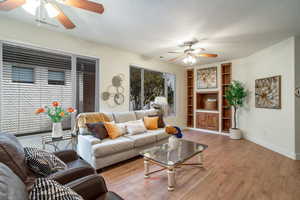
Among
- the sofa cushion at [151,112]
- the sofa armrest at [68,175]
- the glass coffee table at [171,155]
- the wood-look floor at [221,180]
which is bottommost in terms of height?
the wood-look floor at [221,180]

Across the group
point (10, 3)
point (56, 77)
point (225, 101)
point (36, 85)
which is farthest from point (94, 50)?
point (225, 101)

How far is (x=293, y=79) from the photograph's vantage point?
314 cm

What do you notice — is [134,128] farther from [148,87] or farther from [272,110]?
[272,110]

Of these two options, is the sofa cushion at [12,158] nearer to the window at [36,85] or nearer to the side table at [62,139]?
the side table at [62,139]

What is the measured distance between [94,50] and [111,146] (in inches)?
93.3

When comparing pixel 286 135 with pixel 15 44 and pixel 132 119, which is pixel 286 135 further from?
pixel 15 44

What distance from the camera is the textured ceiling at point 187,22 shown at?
6.80 feet

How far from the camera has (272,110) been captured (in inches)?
145

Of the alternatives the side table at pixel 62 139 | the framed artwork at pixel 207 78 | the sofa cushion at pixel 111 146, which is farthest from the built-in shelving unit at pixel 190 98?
the side table at pixel 62 139

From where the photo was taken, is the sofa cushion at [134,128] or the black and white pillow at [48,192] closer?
the black and white pillow at [48,192]

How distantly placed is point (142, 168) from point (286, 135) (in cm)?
344

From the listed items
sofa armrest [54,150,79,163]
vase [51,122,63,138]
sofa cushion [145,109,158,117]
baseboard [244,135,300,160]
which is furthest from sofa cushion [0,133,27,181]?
baseboard [244,135,300,160]

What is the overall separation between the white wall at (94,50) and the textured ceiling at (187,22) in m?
0.16

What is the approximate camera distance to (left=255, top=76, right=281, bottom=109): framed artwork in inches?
138
